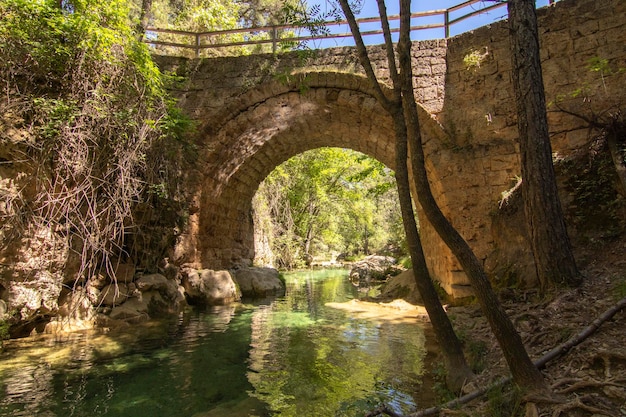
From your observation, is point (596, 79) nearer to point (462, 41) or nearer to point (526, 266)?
point (462, 41)

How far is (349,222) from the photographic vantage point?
24078 millimetres

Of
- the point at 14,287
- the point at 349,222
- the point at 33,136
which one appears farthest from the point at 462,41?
the point at 349,222

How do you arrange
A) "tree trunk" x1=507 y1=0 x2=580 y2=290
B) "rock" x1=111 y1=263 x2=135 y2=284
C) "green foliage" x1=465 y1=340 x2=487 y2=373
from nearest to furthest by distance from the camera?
"green foliage" x1=465 y1=340 x2=487 y2=373
"tree trunk" x1=507 y1=0 x2=580 y2=290
"rock" x1=111 y1=263 x2=135 y2=284

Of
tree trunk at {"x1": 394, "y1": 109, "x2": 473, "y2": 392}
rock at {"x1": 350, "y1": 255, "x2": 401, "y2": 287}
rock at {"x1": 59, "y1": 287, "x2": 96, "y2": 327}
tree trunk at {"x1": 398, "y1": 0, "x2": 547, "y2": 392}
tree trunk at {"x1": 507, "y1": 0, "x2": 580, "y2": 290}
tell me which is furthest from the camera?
rock at {"x1": 350, "y1": 255, "x2": 401, "y2": 287}

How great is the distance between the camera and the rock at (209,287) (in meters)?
7.98

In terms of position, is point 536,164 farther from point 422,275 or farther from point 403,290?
point 403,290

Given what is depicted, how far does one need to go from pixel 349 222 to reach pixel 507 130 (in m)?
17.8

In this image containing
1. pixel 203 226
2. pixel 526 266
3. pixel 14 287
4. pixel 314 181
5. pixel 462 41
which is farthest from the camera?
pixel 314 181

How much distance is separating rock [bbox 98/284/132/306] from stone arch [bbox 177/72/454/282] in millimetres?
1938

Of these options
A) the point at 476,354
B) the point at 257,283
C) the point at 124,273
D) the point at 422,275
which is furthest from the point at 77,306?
the point at 476,354

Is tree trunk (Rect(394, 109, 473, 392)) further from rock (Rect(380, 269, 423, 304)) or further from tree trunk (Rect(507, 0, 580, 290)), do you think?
rock (Rect(380, 269, 423, 304))

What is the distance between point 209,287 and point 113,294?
229 cm

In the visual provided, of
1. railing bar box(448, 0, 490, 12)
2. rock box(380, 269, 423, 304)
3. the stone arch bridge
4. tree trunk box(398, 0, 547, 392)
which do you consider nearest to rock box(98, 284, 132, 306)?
the stone arch bridge

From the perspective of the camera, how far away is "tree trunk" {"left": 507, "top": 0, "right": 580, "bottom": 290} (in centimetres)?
375
